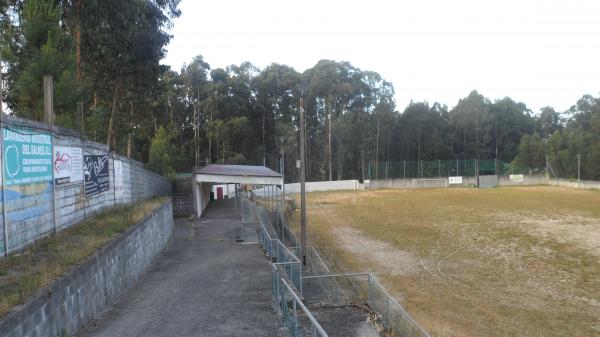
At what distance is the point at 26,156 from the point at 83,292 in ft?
9.33

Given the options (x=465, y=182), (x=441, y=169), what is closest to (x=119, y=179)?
(x=465, y=182)

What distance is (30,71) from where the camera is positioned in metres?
13.8

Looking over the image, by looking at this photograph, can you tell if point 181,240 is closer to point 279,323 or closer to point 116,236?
point 116,236

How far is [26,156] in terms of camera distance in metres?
8.61

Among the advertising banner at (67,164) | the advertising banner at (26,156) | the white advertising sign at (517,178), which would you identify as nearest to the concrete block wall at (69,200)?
the advertising banner at (67,164)

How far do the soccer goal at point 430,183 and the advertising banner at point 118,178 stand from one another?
5965 centimetres

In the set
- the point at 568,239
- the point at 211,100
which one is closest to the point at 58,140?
the point at 568,239

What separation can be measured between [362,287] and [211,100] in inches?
2175

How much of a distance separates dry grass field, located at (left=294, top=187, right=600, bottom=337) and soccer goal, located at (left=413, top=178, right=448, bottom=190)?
100 feet

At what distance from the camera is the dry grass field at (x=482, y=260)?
515 inches

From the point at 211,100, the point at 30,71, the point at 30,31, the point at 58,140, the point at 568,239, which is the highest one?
the point at 211,100

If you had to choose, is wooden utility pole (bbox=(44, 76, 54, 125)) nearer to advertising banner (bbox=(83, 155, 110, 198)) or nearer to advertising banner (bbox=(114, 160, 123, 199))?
advertising banner (bbox=(83, 155, 110, 198))

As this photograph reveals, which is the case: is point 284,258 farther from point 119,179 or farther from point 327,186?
point 327,186

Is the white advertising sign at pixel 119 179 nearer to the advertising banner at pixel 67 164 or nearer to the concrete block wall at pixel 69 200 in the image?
the concrete block wall at pixel 69 200
